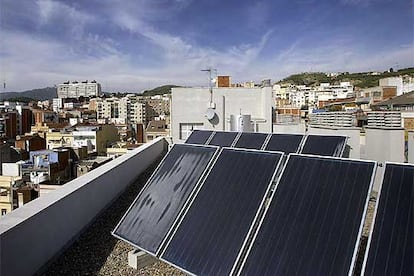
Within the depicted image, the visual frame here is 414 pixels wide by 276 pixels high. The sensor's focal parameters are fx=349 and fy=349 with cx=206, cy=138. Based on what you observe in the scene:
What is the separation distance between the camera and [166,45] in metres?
16.1

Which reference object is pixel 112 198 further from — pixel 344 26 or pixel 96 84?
pixel 96 84

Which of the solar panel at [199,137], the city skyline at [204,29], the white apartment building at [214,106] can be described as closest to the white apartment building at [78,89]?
the city skyline at [204,29]

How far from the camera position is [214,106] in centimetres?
1566

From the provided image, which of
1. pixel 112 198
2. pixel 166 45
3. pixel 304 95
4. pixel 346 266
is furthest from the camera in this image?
pixel 304 95

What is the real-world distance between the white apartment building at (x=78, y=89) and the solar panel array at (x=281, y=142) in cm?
19317

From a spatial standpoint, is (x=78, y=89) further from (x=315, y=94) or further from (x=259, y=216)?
(x=259, y=216)

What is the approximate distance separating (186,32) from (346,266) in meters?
13.1

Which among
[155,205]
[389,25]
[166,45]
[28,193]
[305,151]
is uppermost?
[166,45]

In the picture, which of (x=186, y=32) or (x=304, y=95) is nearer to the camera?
(x=186, y=32)

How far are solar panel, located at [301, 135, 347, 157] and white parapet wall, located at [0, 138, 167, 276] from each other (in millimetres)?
4130

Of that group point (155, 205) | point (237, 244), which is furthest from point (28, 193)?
point (237, 244)

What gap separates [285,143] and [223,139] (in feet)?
5.50

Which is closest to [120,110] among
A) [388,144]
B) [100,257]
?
[388,144]

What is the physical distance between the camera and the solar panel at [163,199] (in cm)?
427
